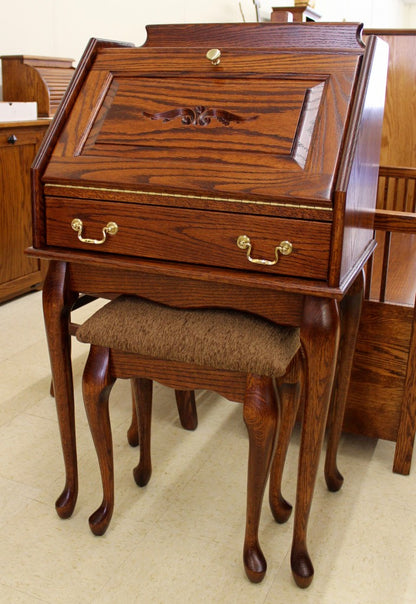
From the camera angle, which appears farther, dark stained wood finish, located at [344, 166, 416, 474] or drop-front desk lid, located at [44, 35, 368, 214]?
dark stained wood finish, located at [344, 166, 416, 474]

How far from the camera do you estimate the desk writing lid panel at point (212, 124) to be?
136 cm

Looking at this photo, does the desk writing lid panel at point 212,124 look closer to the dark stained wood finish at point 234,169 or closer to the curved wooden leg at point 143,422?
the dark stained wood finish at point 234,169

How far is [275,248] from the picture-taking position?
4.49 ft

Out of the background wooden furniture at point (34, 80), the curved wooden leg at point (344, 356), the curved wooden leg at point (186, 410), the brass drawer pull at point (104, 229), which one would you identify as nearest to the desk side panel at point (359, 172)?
the curved wooden leg at point (344, 356)

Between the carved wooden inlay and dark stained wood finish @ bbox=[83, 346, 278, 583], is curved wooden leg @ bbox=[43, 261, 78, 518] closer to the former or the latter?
dark stained wood finish @ bbox=[83, 346, 278, 583]

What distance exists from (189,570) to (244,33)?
4.39 feet

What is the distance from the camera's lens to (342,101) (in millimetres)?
1381

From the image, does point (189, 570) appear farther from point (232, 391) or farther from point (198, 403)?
point (198, 403)

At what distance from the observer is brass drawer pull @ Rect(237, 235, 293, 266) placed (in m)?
1.35

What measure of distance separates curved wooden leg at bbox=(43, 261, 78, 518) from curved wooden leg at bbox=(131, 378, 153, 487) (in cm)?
22

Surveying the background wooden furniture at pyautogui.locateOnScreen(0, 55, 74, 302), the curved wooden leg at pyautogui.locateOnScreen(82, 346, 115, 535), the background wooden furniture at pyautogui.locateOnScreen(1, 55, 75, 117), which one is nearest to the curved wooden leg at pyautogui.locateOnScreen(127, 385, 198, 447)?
the curved wooden leg at pyautogui.locateOnScreen(82, 346, 115, 535)

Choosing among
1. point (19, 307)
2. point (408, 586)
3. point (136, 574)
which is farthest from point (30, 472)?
point (19, 307)

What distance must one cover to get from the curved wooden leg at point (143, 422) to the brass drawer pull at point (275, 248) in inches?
23.7

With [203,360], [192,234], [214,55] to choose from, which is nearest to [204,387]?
[203,360]
